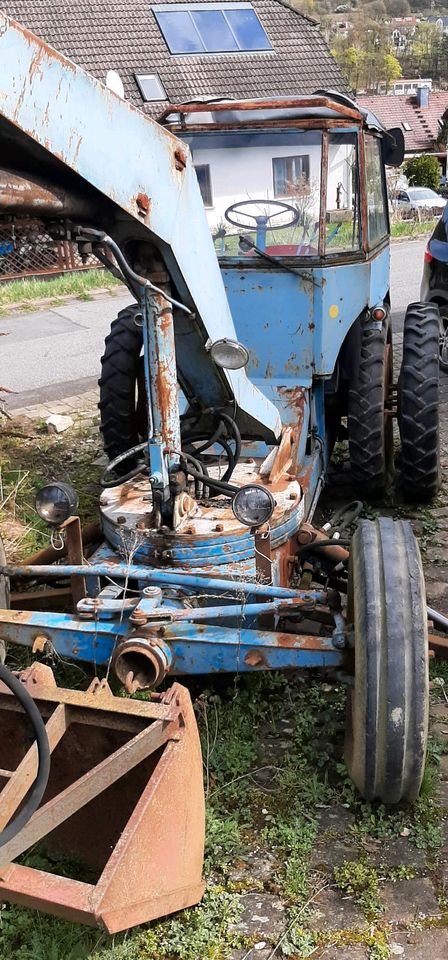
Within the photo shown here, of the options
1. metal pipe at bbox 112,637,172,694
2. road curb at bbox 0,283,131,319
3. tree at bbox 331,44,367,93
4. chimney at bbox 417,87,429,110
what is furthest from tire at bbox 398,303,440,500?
tree at bbox 331,44,367,93

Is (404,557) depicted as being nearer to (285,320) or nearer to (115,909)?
(115,909)

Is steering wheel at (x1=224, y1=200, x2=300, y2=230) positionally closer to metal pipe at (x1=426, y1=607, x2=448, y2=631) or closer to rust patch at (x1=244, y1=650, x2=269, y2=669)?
metal pipe at (x1=426, y1=607, x2=448, y2=631)

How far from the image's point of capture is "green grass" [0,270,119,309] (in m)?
13.7

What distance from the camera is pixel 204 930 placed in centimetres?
267

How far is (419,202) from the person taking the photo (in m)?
26.6

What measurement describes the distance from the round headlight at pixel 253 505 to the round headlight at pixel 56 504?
0.68 metres

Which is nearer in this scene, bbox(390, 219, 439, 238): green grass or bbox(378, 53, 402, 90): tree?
bbox(390, 219, 439, 238): green grass

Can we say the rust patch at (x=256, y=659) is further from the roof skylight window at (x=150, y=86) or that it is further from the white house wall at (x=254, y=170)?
the roof skylight window at (x=150, y=86)

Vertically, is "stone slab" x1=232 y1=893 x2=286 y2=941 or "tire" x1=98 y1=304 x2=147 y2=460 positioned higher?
"tire" x1=98 y1=304 x2=147 y2=460

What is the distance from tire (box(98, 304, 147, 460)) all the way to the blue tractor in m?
0.01

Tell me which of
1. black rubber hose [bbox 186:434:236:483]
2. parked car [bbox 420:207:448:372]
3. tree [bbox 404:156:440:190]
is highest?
black rubber hose [bbox 186:434:236:483]

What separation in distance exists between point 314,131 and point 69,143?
93.5 inches

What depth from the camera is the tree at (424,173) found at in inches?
1266

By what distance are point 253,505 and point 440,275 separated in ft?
20.4
